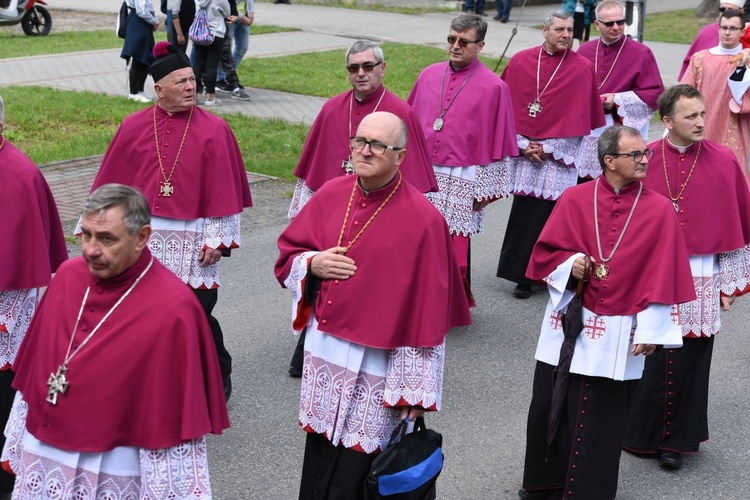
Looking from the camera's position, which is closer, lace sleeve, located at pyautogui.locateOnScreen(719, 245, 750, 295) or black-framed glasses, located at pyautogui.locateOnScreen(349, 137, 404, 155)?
black-framed glasses, located at pyautogui.locateOnScreen(349, 137, 404, 155)

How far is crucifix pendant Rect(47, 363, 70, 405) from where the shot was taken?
3.88 meters

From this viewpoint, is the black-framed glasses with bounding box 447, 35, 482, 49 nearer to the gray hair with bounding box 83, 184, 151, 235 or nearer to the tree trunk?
the gray hair with bounding box 83, 184, 151, 235

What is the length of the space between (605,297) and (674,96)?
1.28 meters

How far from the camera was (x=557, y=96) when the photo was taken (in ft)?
29.0

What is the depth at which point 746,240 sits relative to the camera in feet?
20.7

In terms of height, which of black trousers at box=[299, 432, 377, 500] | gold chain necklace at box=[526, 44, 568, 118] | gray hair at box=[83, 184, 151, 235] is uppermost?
gray hair at box=[83, 184, 151, 235]

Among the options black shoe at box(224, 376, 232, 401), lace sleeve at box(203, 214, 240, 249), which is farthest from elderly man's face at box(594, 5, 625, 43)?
black shoe at box(224, 376, 232, 401)

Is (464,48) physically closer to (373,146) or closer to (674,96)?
(674,96)

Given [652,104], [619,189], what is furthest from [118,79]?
[619,189]

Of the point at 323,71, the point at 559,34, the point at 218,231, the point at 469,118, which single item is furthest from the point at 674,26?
the point at 218,231

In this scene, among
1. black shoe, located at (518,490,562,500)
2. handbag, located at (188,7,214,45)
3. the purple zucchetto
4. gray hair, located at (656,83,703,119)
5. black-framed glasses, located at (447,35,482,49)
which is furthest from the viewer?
handbag, located at (188,7,214,45)

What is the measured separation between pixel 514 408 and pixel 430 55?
14.1m

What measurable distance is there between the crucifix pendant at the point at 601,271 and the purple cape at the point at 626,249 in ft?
0.06

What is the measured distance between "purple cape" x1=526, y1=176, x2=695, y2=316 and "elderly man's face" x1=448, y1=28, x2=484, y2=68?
2606 mm
